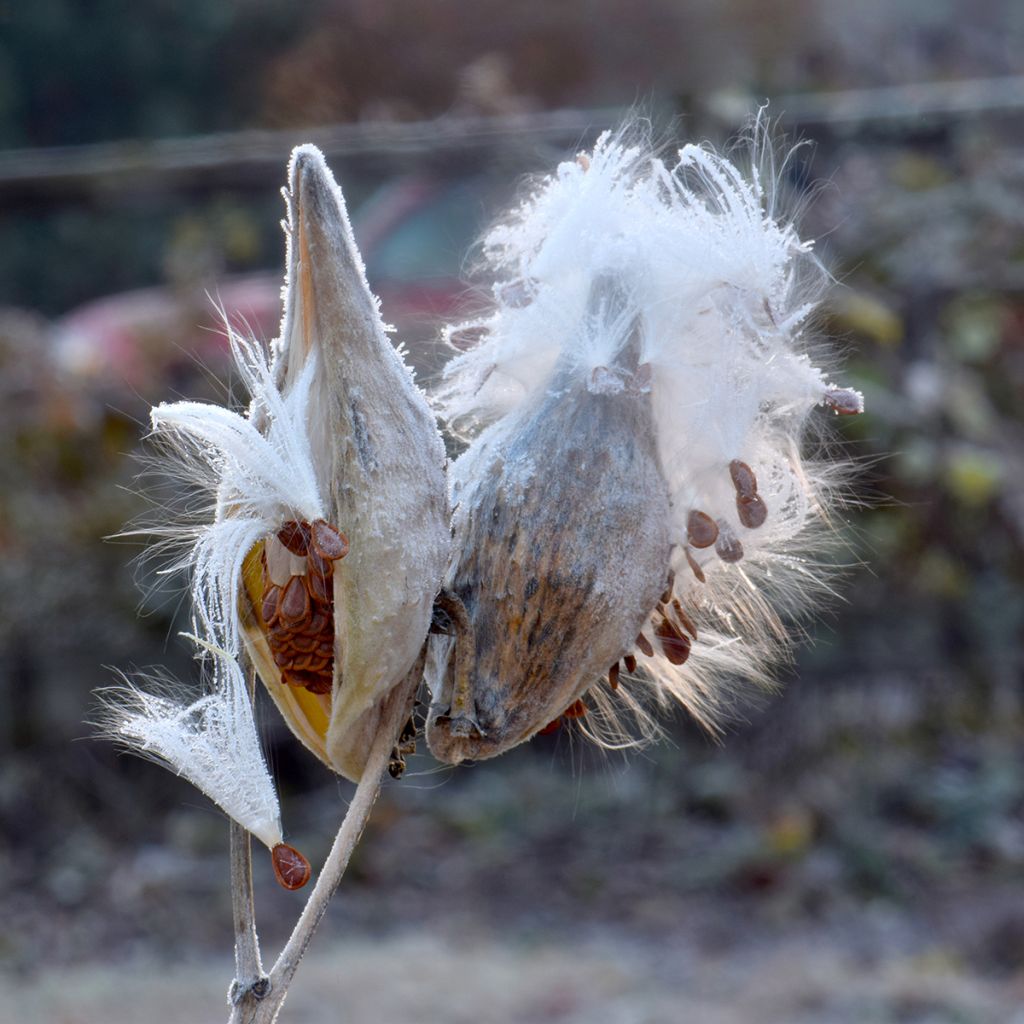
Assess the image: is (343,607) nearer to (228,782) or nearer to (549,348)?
(228,782)

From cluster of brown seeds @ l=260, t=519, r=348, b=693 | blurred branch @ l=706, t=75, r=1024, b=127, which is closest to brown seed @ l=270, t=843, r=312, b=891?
cluster of brown seeds @ l=260, t=519, r=348, b=693

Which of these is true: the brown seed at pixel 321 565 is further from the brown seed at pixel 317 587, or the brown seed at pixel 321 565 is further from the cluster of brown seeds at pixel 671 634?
the cluster of brown seeds at pixel 671 634

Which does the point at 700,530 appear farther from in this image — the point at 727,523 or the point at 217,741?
the point at 217,741

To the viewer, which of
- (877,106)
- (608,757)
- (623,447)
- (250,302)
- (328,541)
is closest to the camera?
(328,541)

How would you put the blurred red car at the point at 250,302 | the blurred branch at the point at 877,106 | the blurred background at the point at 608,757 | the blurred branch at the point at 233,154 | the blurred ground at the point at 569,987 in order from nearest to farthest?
the blurred ground at the point at 569,987, the blurred background at the point at 608,757, the blurred branch at the point at 233,154, the blurred red car at the point at 250,302, the blurred branch at the point at 877,106

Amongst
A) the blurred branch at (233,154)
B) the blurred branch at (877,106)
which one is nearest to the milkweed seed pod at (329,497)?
the blurred branch at (233,154)

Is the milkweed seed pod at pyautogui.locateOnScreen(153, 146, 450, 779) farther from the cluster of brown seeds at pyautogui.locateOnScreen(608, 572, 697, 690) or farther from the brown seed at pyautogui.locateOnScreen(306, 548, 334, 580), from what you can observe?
the cluster of brown seeds at pyautogui.locateOnScreen(608, 572, 697, 690)

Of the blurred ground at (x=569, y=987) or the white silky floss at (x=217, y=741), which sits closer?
the white silky floss at (x=217, y=741)

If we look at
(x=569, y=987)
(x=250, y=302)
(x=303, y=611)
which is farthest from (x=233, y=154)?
(x=303, y=611)
